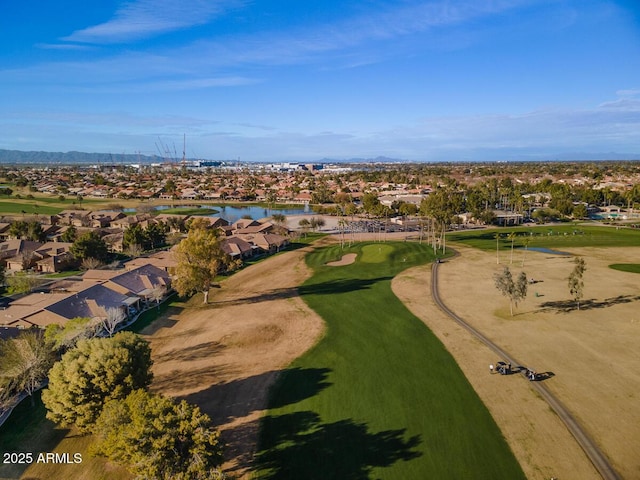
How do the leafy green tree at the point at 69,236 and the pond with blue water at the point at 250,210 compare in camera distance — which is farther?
the pond with blue water at the point at 250,210

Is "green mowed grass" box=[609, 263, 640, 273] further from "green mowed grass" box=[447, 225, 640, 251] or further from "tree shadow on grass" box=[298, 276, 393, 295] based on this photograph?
"tree shadow on grass" box=[298, 276, 393, 295]

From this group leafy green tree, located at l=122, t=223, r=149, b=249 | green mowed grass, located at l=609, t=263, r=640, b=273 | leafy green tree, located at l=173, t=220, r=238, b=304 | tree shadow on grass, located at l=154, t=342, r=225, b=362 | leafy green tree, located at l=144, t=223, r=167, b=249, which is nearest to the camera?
tree shadow on grass, located at l=154, t=342, r=225, b=362

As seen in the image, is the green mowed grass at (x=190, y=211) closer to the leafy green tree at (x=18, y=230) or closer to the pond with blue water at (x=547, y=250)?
the leafy green tree at (x=18, y=230)

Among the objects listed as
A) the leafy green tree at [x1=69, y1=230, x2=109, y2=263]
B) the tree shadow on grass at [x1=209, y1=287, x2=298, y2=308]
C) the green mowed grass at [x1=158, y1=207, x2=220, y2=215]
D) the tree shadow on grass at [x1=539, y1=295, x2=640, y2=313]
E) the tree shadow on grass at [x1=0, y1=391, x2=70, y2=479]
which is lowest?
the tree shadow on grass at [x1=0, y1=391, x2=70, y2=479]

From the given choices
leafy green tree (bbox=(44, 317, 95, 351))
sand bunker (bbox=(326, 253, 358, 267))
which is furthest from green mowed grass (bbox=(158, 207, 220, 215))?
leafy green tree (bbox=(44, 317, 95, 351))

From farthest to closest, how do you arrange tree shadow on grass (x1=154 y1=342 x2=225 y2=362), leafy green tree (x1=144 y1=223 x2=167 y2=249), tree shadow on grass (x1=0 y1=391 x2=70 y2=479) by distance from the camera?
leafy green tree (x1=144 y1=223 x2=167 y2=249) < tree shadow on grass (x1=154 y1=342 x2=225 y2=362) < tree shadow on grass (x1=0 y1=391 x2=70 y2=479)

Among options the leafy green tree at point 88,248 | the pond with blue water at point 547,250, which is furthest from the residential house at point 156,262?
the pond with blue water at point 547,250
